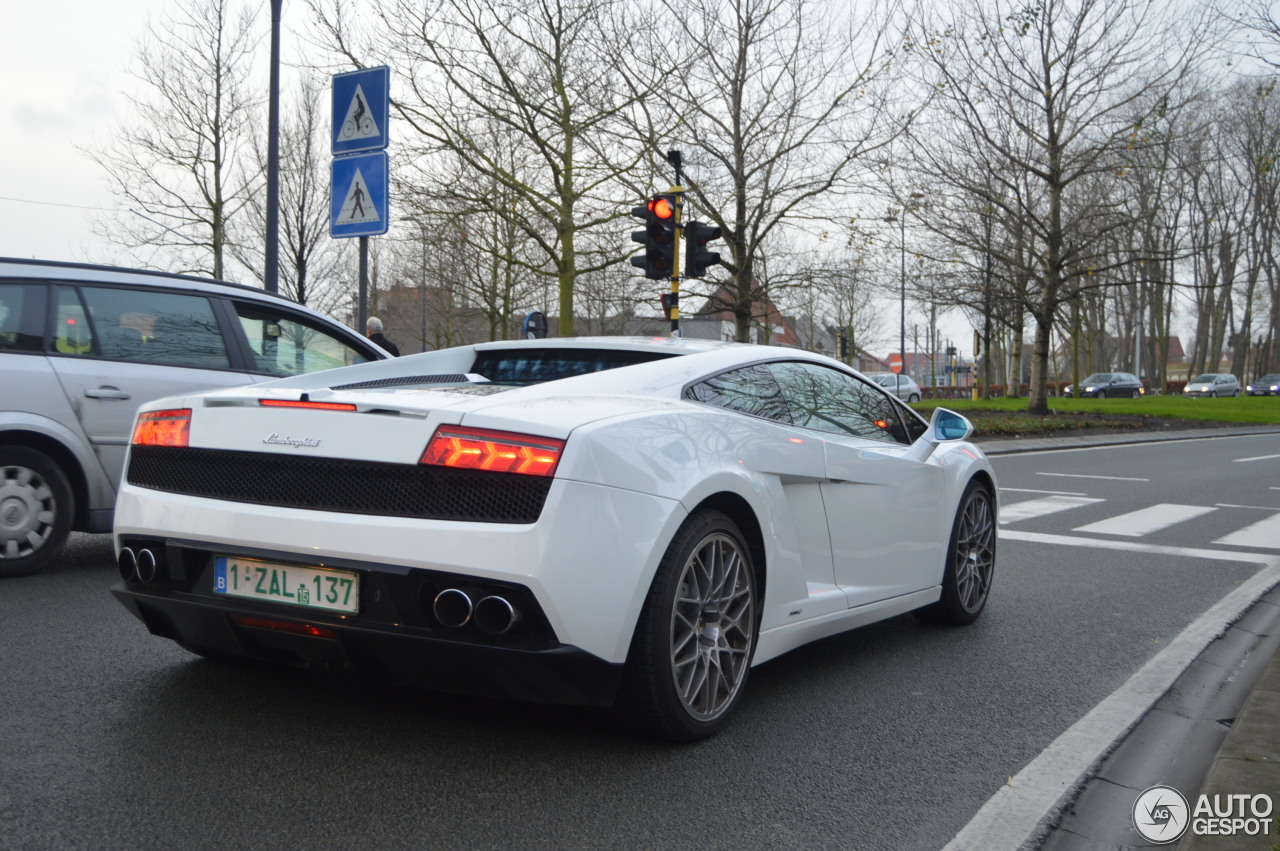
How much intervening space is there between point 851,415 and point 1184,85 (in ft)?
70.8

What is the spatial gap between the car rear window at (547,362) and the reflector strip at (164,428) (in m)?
1.13

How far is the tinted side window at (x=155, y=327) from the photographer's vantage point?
6.38 metres

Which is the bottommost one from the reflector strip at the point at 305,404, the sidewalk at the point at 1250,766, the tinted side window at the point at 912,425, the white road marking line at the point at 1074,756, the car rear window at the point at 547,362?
the white road marking line at the point at 1074,756

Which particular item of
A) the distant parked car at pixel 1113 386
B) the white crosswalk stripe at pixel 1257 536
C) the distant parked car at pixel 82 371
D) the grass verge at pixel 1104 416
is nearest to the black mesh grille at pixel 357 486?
the distant parked car at pixel 82 371

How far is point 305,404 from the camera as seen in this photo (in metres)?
3.37

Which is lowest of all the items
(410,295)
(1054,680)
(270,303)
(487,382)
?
(1054,680)

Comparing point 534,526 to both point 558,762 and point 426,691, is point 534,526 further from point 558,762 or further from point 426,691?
point 426,691

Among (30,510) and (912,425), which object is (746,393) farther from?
(30,510)

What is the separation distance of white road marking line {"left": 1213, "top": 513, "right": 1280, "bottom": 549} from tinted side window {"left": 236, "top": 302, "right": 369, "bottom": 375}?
21.7ft

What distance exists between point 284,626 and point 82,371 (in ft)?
Answer: 11.8

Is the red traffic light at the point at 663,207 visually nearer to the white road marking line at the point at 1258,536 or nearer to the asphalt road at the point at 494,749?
the white road marking line at the point at 1258,536

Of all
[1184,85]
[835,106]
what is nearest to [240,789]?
[835,106]

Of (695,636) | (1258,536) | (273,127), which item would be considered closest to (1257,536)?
(1258,536)

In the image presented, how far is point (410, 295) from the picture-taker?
47.7 metres
